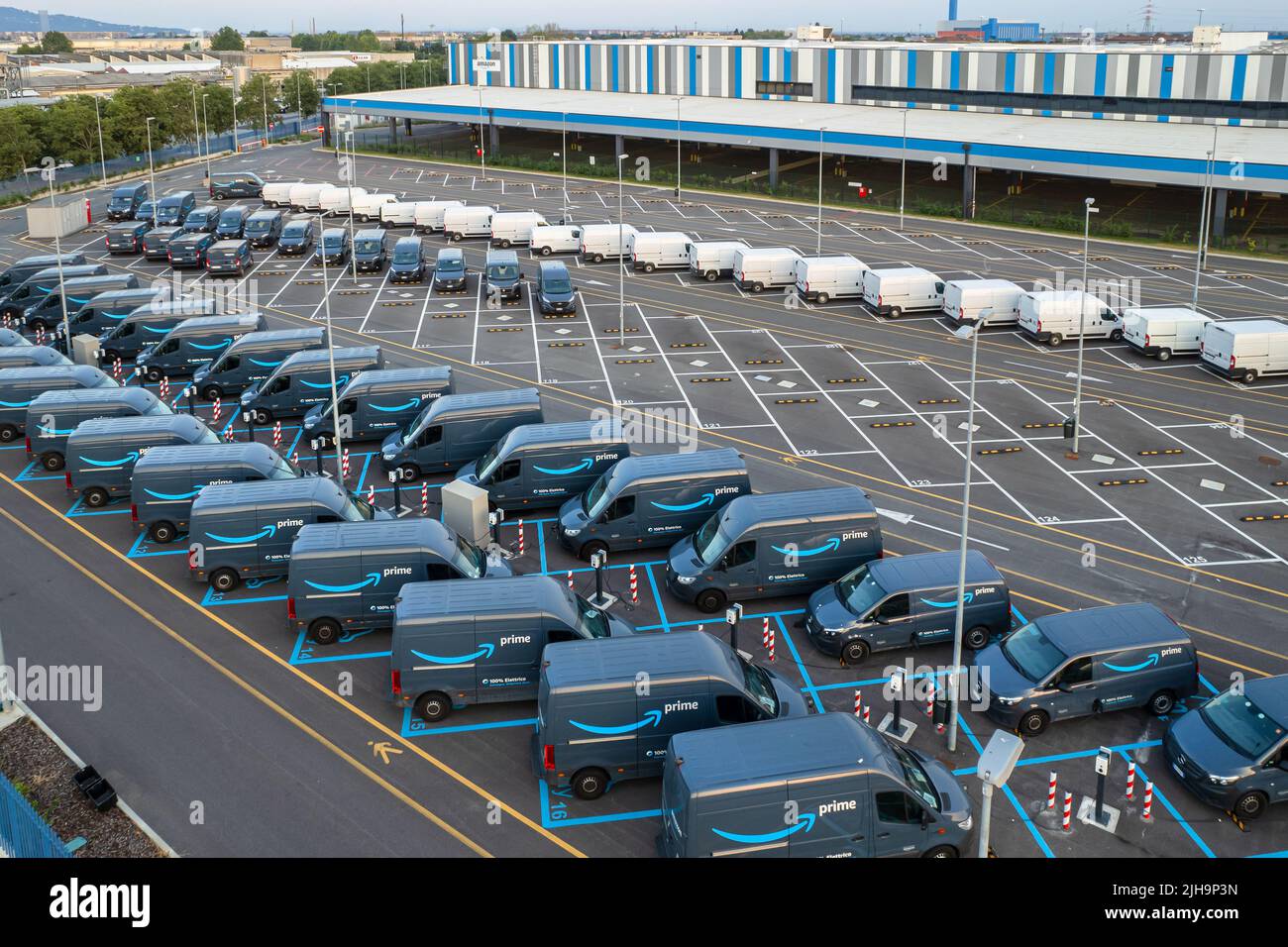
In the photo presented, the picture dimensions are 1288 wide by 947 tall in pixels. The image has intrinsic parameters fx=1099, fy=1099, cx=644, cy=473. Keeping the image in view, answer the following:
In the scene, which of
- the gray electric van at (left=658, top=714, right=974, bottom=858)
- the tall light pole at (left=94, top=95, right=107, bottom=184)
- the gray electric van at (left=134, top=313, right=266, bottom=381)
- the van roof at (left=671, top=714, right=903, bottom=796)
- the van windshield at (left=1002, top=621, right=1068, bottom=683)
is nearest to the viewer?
the gray electric van at (left=658, top=714, right=974, bottom=858)

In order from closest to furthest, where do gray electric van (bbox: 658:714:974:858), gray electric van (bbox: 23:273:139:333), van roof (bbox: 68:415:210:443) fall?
gray electric van (bbox: 658:714:974:858), van roof (bbox: 68:415:210:443), gray electric van (bbox: 23:273:139:333)

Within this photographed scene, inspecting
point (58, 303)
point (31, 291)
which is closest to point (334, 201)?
point (31, 291)

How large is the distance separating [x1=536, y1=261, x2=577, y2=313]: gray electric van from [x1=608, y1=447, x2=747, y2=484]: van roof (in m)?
19.6

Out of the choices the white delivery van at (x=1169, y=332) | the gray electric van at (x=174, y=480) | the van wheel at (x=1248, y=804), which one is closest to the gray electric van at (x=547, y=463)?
the gray electric van at (x=174, y=480)

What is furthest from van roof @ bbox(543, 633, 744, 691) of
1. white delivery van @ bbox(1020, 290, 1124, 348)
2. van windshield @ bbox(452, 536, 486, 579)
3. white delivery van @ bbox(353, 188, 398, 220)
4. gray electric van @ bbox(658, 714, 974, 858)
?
white delivery van @ bbox(353, 188, 398, 220)

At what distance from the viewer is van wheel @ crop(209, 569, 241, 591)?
903 inches

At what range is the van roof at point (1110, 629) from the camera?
18375mm

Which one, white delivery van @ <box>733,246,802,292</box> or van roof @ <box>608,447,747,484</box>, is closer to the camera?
van roof @ <box>608,447,747,484</box>

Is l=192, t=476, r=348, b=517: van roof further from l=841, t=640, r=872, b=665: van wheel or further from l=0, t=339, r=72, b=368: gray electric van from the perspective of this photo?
l=0, t=339, r=72, b=368: gray electric van

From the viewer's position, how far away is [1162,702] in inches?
731

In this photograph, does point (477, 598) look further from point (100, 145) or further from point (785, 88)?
point (785, 88)

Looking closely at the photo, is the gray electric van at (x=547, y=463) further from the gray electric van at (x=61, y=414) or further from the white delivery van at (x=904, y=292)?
the white delivery van at (x=904, y=292)

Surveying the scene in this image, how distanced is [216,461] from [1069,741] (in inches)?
741
